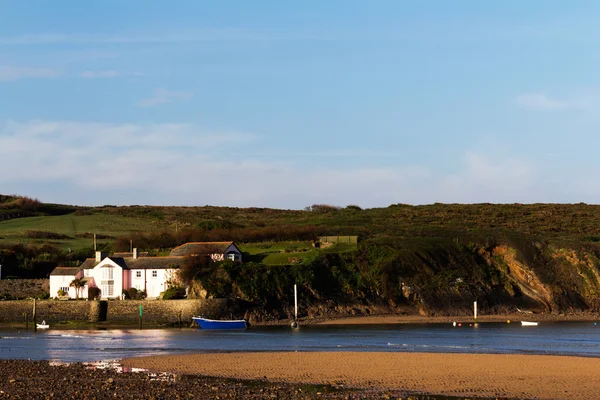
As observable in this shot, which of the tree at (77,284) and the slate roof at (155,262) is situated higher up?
the slate roof at (155,262)

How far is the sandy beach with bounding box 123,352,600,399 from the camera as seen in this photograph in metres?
33.5

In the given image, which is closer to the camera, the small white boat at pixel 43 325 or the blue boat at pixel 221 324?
the blue boat at pixel 221 324

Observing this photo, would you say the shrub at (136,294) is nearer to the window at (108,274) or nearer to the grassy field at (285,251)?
the window at (108,274)

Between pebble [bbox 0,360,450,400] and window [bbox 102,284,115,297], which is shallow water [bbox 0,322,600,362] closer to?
pebble [bbox 0,360,450,400]

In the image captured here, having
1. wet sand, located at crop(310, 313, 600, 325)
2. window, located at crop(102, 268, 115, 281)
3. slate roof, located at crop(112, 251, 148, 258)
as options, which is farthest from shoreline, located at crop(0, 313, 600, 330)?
slate roof, located at crop(112, 251, 148, 258)

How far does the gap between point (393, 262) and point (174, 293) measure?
1944cm

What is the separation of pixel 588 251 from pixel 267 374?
58.0m

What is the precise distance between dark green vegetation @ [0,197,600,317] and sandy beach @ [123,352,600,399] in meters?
30.7

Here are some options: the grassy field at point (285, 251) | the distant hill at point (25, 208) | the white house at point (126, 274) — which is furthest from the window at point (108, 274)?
the distant hill at point (25, 208)

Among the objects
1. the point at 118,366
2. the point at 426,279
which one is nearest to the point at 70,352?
the point at 118,366

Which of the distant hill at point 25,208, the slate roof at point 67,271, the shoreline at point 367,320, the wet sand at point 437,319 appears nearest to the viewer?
the shoreline at point 367,320

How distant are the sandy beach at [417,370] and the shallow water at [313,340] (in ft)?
13.5

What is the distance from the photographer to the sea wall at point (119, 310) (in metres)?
72.9

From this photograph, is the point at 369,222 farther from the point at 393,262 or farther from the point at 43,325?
the point at 43,325
